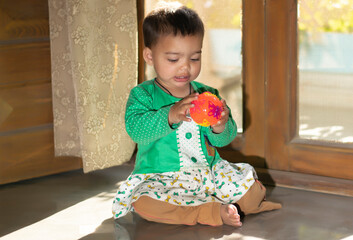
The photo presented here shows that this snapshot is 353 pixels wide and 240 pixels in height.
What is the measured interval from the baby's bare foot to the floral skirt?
0.30 feet

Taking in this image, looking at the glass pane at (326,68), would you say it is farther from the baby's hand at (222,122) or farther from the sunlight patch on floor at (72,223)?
the sunlight patch on floor at (72,223)

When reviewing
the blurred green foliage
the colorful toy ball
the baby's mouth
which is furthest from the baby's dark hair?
the blurred green foliage

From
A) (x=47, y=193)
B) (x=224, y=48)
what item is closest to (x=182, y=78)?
(x=224, y=48)

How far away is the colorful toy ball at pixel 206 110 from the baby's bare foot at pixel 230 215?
30cm

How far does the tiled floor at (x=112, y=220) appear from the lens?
169 cm

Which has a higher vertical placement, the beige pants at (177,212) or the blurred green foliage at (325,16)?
the blurred green foliage at (325,16)

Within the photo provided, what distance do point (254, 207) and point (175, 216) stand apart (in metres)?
0.29

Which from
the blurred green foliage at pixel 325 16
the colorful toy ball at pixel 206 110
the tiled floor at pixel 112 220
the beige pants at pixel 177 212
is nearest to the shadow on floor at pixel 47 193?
the tiled floor at pixel 112 220

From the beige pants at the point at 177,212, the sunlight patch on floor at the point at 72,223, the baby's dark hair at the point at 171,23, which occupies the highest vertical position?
the baby's dark hair at the point at 171,23

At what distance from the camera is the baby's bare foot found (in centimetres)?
170

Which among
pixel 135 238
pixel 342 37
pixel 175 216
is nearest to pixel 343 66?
pixel 342 37

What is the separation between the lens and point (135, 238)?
1676mm

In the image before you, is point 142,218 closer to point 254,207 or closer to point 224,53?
point 254,207

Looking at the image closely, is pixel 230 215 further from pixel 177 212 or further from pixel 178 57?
pixel 178 57
